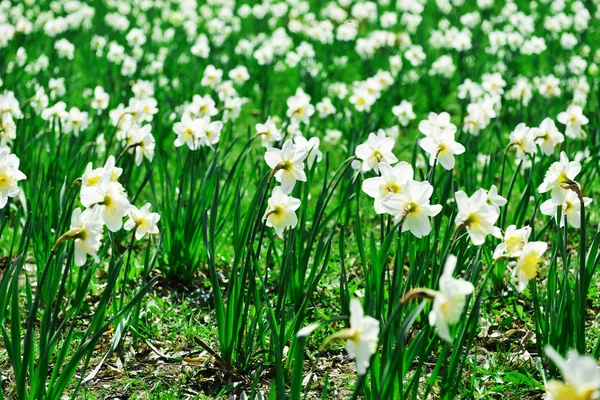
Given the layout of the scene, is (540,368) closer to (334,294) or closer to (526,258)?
(526,258)

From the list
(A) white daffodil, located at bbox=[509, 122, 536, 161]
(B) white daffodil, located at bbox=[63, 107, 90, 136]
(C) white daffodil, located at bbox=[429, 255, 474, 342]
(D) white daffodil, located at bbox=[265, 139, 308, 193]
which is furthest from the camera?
(B) white daffodil, located at bbox=[63, 107, 90, 136]

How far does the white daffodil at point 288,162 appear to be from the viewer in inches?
91.5

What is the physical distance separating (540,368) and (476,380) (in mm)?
213

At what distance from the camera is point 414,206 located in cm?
198

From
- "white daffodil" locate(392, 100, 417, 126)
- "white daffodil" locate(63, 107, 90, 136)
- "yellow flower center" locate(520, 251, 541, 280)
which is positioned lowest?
"yellow flower center" locate(520, 251, 541, 280)

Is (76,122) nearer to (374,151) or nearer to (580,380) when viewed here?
(374,151)

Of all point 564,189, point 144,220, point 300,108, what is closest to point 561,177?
point 564,189

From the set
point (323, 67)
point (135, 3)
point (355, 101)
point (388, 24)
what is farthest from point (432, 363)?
point (135, 3)

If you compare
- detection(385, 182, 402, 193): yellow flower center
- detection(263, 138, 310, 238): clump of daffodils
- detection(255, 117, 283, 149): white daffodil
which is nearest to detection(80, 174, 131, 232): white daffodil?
detection(263, 138, 310, 238): clump of daffodils

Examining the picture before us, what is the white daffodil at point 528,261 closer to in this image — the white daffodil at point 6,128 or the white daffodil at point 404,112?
the white daffodil at point 6,128

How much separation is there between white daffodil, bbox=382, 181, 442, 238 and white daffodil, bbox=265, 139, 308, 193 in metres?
0.41

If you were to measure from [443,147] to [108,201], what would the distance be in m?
1.18

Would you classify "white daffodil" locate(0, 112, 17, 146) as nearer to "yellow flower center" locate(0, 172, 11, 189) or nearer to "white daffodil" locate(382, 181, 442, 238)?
"yellow flower center" locate(0, 172, 11, 189)

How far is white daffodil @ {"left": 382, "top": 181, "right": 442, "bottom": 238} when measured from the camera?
1.98m
